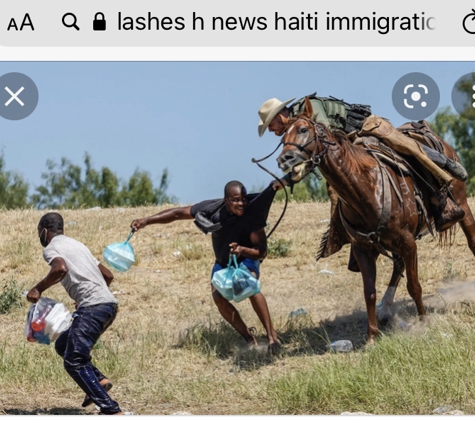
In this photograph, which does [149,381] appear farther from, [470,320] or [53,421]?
[470,320]

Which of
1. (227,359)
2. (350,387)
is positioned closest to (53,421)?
(350,387)

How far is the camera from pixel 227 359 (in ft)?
35.2

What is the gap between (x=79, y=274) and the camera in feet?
28.5

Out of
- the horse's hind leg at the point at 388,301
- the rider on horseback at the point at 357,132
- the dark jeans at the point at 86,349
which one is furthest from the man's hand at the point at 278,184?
the dark jeans at the point at 86,349

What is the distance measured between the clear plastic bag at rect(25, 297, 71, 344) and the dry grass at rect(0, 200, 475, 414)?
28.3 inches

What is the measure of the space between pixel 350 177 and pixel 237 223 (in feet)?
4.08

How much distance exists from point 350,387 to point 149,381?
228 cm

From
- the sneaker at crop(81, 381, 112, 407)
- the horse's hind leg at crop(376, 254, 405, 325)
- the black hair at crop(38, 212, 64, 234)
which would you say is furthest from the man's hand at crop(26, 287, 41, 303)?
the horse's hind leg at crop(376, 254, 405, 325)

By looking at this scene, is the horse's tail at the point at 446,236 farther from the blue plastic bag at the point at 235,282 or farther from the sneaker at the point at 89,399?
the sneaker at the point at 89,399

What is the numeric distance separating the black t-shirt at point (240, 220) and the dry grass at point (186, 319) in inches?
48.1

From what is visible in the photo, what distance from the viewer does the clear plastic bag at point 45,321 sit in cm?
869

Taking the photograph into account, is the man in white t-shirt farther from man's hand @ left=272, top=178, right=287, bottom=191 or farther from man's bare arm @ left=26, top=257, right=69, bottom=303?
man's hand @ left=272, top=178, right=287, bottom=191

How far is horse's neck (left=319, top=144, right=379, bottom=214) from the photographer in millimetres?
10117

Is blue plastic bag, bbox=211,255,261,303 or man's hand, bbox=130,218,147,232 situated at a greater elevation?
man's hand, bbox=130,218,147,232
